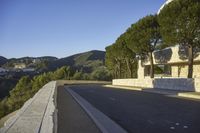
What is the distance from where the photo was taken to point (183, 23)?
1704 inches

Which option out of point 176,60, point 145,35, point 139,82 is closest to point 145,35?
point 145,35

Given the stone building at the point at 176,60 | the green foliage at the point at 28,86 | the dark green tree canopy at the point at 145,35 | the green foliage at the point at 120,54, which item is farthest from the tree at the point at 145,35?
the green foliage at the point at 28,86

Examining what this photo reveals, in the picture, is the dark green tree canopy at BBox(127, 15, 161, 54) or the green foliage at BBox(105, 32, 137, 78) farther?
the green foliage at BBox(105, 32, 137, 78)

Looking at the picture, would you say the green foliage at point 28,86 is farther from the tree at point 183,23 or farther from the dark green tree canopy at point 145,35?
the tree at point 183,23

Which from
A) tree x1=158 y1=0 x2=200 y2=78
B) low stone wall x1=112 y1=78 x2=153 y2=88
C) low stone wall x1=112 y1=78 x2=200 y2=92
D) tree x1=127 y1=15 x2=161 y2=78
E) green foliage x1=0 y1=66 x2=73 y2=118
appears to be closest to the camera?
low stone wall x1=112 y1=78 x2=200 y2=92

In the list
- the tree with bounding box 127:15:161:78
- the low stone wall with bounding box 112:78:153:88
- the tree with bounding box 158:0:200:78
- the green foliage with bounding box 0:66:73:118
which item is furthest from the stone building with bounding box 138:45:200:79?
the green foliage with bounding box 0:66:73:118

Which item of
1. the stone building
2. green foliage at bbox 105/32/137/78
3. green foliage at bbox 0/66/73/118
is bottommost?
green foliage at bbox 0/66/73/118

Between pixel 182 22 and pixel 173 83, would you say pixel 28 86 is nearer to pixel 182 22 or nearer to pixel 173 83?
pixel 173 83

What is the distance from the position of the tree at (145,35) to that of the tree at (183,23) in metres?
15.3

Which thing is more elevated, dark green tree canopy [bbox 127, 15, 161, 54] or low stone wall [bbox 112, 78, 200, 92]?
dark green tree canopy [bbox 127, 15, 161, 54]

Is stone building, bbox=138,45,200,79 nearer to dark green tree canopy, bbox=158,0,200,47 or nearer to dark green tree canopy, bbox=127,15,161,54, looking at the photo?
dark green tree canopy, bbox=127,15,161,54

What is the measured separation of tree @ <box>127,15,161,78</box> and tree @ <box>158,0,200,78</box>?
1531 centimetres

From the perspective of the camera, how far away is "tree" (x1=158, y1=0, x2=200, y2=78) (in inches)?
1695

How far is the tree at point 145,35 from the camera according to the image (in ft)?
200
